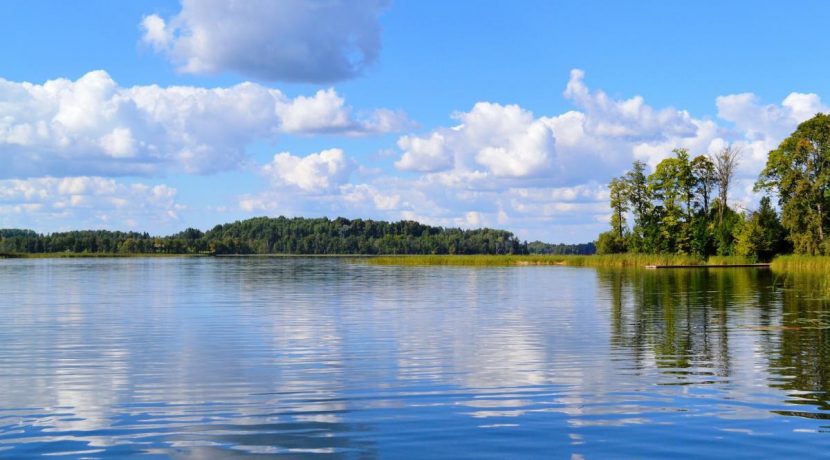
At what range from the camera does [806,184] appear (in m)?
90.3

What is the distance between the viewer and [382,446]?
39.2 ft

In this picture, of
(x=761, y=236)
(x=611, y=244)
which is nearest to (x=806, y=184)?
(x=761, y=236)

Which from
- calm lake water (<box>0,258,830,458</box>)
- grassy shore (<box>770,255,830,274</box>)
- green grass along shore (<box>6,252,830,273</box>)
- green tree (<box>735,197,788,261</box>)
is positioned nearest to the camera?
calm lake water (<box>0,258,830,458</box>)

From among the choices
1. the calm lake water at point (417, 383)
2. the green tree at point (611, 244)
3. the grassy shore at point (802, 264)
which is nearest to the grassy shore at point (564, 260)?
the green tree at point (611, 244)

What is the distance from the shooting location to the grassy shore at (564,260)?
101688 millimetres

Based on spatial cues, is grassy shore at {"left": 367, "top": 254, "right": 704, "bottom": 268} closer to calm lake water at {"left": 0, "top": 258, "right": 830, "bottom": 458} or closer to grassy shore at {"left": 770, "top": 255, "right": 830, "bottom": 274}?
grassy shore at {"left": 770, "top": 255, "right": 830, "bottom": 274}

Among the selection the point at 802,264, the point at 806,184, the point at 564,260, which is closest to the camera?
the point at 802,264

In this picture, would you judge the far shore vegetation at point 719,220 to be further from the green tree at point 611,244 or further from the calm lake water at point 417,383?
the calm lake water at point 417,383

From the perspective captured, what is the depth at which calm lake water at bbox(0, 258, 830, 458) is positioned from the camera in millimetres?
12242

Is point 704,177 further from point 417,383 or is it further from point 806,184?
point 417,383

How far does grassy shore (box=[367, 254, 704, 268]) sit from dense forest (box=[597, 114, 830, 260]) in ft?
23.5

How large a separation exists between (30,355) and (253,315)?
1345cm

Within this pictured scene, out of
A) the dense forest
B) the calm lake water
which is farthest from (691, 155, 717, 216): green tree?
the calm lake water

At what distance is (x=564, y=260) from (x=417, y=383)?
104 m
